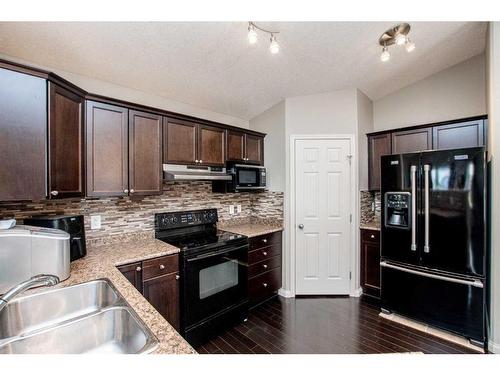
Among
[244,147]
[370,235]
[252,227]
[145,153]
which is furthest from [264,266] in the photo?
[145,153]

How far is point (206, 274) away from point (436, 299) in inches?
86.3

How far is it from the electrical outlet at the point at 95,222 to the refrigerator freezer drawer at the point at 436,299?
2899mm

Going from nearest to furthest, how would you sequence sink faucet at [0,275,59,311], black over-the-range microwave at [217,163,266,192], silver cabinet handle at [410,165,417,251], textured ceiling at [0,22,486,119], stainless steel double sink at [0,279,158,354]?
sink faucet at [0,275,59,311]
stainless steel double sink at [0,279,158,354]
textured ceiling at [0,22,486,119]
silver cabinet handle at [410,165,417,251]
black over-the-range microwave at [217,163,266,192]

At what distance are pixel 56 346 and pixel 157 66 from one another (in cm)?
205

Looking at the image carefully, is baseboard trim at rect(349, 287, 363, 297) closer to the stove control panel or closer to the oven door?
the oven door

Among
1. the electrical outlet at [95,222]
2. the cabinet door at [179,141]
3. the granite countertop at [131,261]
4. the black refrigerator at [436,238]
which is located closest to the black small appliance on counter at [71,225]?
the granite countertop at [131,261]

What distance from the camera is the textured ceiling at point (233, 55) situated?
5.48 feet

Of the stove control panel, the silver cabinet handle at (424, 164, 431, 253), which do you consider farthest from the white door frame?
the stove control panel

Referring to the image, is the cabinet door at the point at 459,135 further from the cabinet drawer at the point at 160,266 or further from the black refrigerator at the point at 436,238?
the cabinet drawer at the point at 160,266

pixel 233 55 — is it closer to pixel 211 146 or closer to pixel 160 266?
pixel 211 146

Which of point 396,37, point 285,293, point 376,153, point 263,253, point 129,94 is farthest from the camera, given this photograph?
point 376,153

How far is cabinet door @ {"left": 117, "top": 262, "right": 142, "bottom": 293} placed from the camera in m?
1.69

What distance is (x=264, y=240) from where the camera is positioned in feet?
9.12

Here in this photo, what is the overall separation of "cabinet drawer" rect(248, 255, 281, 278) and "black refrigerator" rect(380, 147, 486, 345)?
3.91ft
